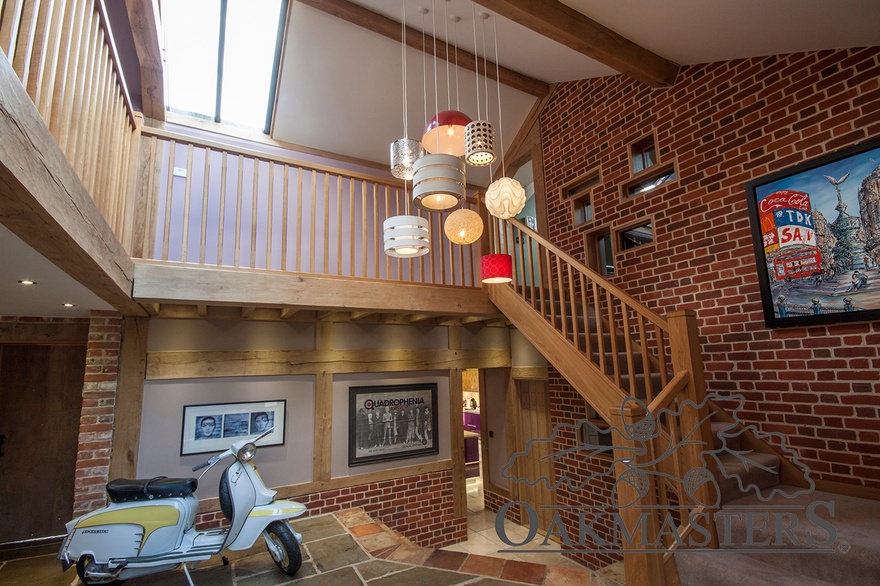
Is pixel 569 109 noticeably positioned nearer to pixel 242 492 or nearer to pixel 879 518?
pixel 879 518

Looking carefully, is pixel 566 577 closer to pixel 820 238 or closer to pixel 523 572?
pixel 523 572

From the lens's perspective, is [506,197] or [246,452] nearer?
[506,197]

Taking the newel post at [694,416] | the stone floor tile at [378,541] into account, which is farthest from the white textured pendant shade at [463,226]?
the stone floor tile at [378,541]

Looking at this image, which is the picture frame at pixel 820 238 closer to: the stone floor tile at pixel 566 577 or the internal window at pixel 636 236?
the internal window at pixel 636 236

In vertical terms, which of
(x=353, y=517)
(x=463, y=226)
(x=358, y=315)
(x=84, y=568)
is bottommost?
(x=353, y=517)

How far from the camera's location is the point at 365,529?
372 centimetres

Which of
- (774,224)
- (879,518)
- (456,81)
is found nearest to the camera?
(879,518)

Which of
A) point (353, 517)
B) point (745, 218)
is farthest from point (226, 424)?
point (745, 218)

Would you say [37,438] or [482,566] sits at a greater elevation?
[37,438]

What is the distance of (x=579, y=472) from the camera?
4.67m

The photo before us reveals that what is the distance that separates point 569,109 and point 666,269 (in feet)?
7.82

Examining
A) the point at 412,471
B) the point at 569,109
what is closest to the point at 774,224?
the point at 569,109

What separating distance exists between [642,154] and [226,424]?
470 cm

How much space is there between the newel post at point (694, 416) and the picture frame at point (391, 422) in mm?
2929
